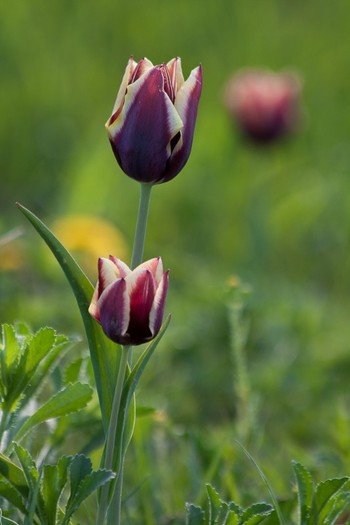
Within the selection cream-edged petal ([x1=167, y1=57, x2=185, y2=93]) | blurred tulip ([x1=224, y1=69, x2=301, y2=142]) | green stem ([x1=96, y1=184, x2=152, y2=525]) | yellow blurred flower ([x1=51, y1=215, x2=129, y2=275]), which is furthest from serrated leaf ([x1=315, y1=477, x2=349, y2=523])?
blurred tulip ([x1=224, y1=69, x2=301, y2=142])

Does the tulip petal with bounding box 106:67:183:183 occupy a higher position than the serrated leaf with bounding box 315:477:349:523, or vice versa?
the tulip petal with bounding box 106:67:183:183

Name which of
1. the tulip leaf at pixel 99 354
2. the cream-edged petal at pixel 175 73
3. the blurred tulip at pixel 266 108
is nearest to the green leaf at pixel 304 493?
the tulip leaf at pixel 99 354

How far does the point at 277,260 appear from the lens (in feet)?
11.4

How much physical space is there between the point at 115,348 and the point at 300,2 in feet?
13.7

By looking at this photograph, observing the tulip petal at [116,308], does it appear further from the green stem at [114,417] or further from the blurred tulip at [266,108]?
the blurred tulip at [266,108]

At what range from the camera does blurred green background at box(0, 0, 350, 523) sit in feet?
6.84

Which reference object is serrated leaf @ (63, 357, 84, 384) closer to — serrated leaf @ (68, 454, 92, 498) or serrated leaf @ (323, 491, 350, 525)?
serrated leaf @ (68, 454, 92, 498)

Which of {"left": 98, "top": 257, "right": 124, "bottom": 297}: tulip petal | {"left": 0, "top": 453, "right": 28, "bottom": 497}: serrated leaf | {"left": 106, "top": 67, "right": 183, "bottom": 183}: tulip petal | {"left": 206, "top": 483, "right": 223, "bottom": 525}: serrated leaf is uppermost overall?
{"left": 106, "top": 67, "right": 183, "bottom": 183}: tulip petal

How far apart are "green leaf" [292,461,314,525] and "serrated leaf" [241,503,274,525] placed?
4 centimetres

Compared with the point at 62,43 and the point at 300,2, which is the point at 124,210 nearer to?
the point at 62,43

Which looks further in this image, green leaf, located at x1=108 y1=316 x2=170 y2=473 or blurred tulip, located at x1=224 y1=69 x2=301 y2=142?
blurred tulip, located at x1=224 y1=69 x2=301 y2=142

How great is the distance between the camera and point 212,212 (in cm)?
361

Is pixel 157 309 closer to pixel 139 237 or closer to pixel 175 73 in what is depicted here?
pixel 139 237

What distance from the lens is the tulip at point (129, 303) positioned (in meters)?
1.01
